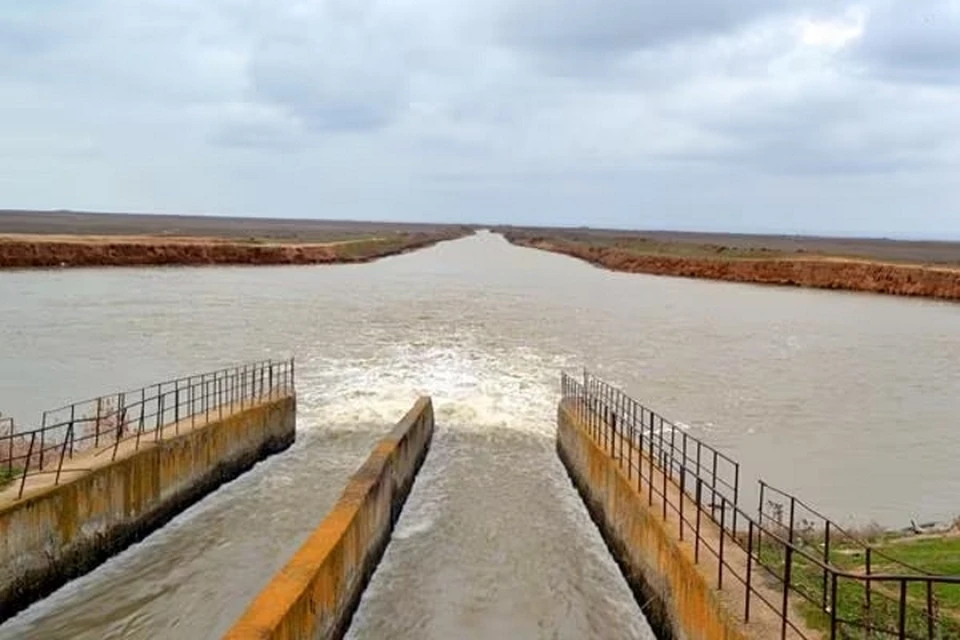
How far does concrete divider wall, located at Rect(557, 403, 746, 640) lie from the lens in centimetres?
991

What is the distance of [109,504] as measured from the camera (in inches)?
542

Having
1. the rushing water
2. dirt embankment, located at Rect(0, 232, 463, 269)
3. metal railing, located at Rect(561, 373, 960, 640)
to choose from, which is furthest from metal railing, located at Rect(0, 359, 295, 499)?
dirt embankment, located at Rect(0, 232, 463, 269)

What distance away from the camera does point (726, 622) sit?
29.6 ft

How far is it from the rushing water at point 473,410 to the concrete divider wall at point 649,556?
39 centimetres

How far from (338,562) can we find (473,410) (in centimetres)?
1385

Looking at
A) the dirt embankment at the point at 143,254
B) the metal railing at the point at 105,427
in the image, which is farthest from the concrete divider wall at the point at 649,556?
the dirt embankment at the point at 143,254

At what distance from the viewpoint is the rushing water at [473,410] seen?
13.1 metres

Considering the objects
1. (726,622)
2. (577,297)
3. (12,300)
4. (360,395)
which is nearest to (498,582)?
(726,622)

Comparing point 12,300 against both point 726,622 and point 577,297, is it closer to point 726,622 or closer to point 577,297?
point 577,297

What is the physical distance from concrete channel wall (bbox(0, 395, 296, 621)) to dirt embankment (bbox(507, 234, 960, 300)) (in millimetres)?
64134

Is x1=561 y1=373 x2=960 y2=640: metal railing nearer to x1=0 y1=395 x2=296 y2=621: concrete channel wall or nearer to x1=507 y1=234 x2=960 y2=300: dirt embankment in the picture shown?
x1=0 y1=395 x2=296 y2=621: concrete channel wall

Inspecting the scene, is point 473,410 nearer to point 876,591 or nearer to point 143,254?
point 876,591

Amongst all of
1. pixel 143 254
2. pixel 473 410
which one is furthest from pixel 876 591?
pixel 143 254

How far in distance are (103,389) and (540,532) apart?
14.7m
